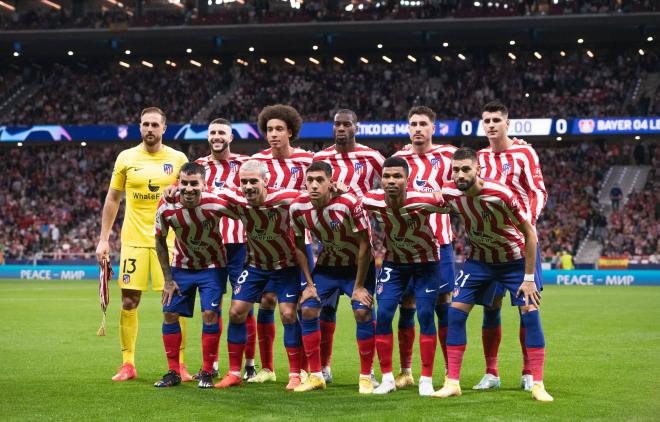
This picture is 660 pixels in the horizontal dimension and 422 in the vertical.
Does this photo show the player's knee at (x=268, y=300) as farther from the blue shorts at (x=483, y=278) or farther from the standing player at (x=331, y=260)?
the blue shorts at (x=483, y=278)

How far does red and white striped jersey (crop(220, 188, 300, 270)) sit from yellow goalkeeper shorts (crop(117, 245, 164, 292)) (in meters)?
1.26

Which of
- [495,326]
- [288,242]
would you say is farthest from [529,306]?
[288,242]

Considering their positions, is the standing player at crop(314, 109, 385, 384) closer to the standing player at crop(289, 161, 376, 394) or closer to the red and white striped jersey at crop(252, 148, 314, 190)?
the red and white striped jersey at crop(252, 148, 314, 190)

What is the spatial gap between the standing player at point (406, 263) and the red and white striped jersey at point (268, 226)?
791mm

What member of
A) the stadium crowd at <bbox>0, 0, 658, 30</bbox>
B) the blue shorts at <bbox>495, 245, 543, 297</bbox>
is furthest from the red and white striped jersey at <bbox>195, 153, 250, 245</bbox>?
the stadium crowd at <bbox>0, 0, 658, 30</bbox>

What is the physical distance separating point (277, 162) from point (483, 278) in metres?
2.40

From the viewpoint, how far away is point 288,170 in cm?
960

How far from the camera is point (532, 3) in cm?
4088

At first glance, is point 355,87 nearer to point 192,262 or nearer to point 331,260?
point 192,262

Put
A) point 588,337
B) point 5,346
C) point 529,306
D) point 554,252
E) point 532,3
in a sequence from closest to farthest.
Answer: point 529,306 → point 5,346 → point 588,337 → point 554,252 → point 532,3

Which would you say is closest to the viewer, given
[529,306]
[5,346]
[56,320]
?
[529,306]

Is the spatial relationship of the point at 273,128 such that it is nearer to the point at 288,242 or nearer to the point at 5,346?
the point at 288,242

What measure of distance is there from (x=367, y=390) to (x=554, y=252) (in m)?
29.0

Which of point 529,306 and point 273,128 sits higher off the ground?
point 273,128
